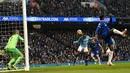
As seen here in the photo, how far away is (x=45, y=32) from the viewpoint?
4247 cm

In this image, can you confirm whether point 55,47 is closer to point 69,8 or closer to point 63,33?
point 63,33

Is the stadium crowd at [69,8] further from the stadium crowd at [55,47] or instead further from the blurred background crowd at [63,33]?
the stadium crowd at [55,47]

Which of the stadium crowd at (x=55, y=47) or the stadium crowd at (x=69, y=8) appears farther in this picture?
the stadium crowd at (x=69, y=8)

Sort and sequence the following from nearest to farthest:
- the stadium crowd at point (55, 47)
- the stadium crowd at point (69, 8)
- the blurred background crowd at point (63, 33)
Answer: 1. the stadium crowd at point (55, 47)
2. the blurred background crowd at point (63, 33)
3. the stadium crowd at point (69, 8)

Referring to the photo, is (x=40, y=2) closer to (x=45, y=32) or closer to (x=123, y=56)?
(x=45, y=32)

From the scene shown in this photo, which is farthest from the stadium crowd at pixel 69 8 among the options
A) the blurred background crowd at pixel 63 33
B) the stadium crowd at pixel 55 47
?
the stadium crowd at pixel 55 47

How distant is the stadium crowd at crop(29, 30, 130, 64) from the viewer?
120 ft

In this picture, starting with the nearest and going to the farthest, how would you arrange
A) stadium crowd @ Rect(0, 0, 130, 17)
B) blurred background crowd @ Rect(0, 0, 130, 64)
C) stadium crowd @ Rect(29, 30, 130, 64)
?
stadium crowd @ Rect(29, 30, 130, 64) < blurred background crowd @ Rect(0, 0, 130, 64) < stadium crowd @ Rect(0, 0, 130, 17)

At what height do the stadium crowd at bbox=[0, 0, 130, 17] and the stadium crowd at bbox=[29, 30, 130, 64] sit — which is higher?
the stadium crowd at bbox=[0, 0, 130, 17]

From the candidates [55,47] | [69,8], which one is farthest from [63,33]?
[55,47]

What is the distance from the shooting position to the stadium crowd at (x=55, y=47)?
120 feet

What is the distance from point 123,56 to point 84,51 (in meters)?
18.5

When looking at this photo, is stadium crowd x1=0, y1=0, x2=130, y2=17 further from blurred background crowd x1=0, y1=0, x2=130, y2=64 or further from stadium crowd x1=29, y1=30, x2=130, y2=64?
stadium crowd x1=29, y1=30, x2=130, y2=64

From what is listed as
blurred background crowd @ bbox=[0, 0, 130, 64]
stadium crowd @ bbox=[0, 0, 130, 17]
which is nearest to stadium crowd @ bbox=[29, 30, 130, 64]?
blurred background crowd @ bbox=[0, 0, 130, 64]
